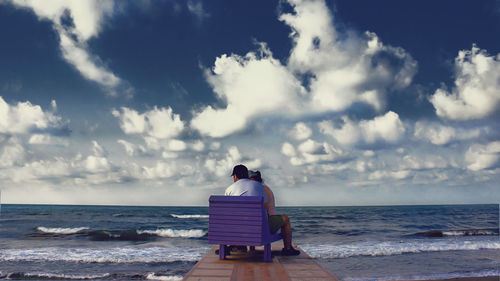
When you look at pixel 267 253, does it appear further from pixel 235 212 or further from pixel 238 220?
pixel 235 212

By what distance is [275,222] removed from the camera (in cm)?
549

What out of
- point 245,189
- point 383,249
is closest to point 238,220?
point 245,189

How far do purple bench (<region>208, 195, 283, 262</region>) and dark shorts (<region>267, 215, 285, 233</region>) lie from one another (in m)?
0.24

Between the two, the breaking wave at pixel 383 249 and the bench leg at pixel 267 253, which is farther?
the breaking wave at pixel 383 249

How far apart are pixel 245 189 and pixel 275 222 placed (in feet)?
2.57

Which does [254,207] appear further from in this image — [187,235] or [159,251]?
[187,235]

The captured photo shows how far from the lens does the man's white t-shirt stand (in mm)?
5188

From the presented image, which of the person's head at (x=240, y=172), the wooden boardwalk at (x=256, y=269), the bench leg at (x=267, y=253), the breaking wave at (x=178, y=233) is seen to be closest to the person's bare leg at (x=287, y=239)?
the wooden boardwalk at (x=256, y=269)

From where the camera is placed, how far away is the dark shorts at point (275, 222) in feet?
17.8

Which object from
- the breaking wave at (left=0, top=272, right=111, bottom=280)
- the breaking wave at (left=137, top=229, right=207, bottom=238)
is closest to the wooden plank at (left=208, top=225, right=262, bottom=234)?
the breaking wave at (left=0, top=272, right=111, bottom=280)

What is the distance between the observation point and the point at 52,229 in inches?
1176

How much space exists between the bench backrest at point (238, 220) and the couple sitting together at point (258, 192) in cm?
25

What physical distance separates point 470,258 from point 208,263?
12461mm

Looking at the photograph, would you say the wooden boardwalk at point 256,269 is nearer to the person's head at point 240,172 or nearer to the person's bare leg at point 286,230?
the person's bare leg at point 286,230
